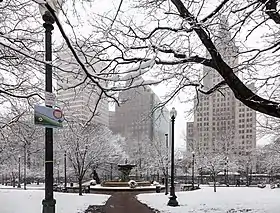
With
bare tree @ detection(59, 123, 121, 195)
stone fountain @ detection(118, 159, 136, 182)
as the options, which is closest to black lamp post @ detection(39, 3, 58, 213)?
bare tree @ detection(59, 123, 121, 195)

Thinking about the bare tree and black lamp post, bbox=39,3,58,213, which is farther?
the bare tree

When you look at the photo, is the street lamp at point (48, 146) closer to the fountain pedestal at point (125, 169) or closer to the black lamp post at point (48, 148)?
the black lamp post at point (48, 148)

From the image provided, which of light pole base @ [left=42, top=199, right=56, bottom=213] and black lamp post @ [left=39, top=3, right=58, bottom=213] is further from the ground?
black lamp post @ [left=39, top=3, right=58, bottom=213]

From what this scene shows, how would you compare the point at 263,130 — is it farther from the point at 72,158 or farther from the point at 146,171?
the point at 146,171

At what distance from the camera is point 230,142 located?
2404 inches

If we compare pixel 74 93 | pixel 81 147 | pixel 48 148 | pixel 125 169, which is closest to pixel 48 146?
pixel 48 148

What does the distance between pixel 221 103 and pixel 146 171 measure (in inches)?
1722

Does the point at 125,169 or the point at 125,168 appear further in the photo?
the point at 125,169

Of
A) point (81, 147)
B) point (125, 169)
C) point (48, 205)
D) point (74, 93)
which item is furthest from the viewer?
point (125, 169)

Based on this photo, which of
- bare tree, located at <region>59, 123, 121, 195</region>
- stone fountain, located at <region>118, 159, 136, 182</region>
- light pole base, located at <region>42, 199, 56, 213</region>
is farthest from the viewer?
stone fountain, located at <region>118, 159, 136, 182</region>

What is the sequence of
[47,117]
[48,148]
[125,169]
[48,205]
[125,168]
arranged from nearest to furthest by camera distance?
[48,205] < [47,117] < [48,148] < [125,168] < [125,169]

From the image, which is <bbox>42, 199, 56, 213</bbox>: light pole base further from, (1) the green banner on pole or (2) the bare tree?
(2) the bare tree

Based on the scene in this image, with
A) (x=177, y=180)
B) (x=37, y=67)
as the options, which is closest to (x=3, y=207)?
(x=37, y=67)

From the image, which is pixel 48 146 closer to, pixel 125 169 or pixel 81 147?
pixel 81 147
